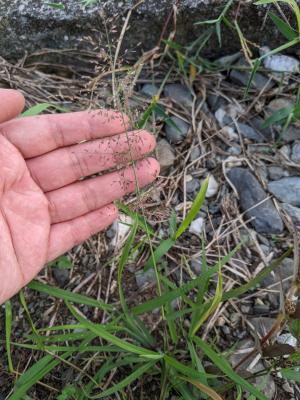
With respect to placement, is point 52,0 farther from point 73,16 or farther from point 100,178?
point 100,178

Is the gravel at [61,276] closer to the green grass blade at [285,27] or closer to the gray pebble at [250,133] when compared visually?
the gray pebble at [250,133]

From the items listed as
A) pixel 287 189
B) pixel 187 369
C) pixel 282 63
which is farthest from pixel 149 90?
pixel 187 369

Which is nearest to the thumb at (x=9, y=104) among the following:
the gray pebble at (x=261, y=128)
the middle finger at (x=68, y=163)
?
the middle finger at (x=68, y=163)

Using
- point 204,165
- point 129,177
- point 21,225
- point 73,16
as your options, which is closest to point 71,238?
point 21,225

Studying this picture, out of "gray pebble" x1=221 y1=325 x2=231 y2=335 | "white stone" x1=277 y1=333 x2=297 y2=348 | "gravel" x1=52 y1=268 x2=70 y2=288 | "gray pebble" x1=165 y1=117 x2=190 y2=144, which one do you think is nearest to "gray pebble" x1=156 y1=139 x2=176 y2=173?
"gray pebble" x1=165 y1=117 x2=190 y2=144

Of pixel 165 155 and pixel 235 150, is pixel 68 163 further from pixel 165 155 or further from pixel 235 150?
pixel 235 150
